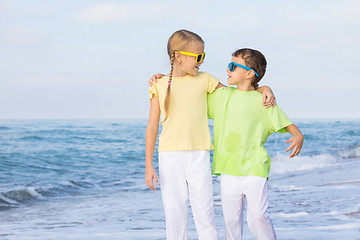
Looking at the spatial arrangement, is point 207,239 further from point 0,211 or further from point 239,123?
point 0,211

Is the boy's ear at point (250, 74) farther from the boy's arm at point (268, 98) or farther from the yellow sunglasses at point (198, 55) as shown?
the yellow sunglasses at point (198, 55)

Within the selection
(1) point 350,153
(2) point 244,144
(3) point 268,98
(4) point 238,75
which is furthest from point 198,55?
(1) point 350,153

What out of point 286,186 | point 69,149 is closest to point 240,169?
point 286,186

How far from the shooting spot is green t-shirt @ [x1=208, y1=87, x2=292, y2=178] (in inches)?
119

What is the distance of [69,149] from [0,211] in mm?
10795

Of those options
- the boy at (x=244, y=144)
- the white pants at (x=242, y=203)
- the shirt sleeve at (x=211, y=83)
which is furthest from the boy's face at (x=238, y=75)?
the white pants at (x=242, y=203)

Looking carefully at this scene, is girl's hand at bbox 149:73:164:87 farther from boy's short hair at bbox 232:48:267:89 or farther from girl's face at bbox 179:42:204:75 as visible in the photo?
boy's short hair at bbox 232:48:267:89

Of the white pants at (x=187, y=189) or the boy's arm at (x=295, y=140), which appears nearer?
the white pants at (x=187, y=189)

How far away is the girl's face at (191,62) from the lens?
9.83 feet

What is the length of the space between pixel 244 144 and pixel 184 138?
40 centimetres

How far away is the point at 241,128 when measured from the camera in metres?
3.05

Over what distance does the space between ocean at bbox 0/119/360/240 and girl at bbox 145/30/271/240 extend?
1640 millimetres

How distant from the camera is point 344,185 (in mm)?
7641

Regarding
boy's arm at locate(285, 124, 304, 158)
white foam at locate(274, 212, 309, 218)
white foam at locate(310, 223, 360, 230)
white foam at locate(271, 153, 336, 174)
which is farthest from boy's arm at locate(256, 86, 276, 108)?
white foam at locate(271, 153, 336, 174)
